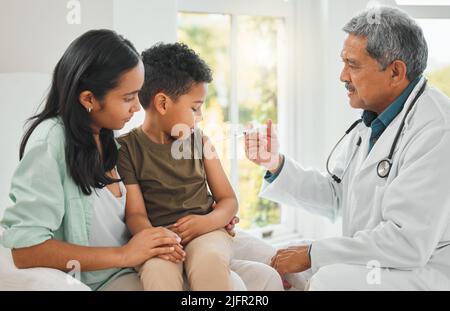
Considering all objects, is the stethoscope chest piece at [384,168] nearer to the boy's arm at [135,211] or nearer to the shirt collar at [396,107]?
the shirt collar at [396,107]

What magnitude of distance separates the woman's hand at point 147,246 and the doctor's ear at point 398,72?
74 cm

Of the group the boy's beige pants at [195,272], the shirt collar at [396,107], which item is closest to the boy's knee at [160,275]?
the boy's beige pants at [195,272]

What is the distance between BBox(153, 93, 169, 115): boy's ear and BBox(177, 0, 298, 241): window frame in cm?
80

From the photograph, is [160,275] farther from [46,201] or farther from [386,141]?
[386,141]

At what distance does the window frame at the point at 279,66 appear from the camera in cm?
234

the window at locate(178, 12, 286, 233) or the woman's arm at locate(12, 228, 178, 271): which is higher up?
the window at locate(178, 12, 286, 233)

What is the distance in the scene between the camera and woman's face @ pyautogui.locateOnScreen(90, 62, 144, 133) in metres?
1.38

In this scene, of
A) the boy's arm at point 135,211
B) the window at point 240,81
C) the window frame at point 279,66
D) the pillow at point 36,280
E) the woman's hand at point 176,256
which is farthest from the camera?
the window at point 240,81

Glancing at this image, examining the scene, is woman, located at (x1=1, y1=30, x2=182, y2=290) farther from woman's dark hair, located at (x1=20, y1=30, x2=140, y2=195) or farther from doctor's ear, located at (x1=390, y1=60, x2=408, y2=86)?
doctor's ear, located at (x1=390, y1=60, x2=408, y2=86)

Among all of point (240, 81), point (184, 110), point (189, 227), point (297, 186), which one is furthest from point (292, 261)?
point (240, 81)

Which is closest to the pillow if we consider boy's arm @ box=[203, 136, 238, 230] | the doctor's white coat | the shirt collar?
boy's arm @ box=[203, 136, 238, 230]
